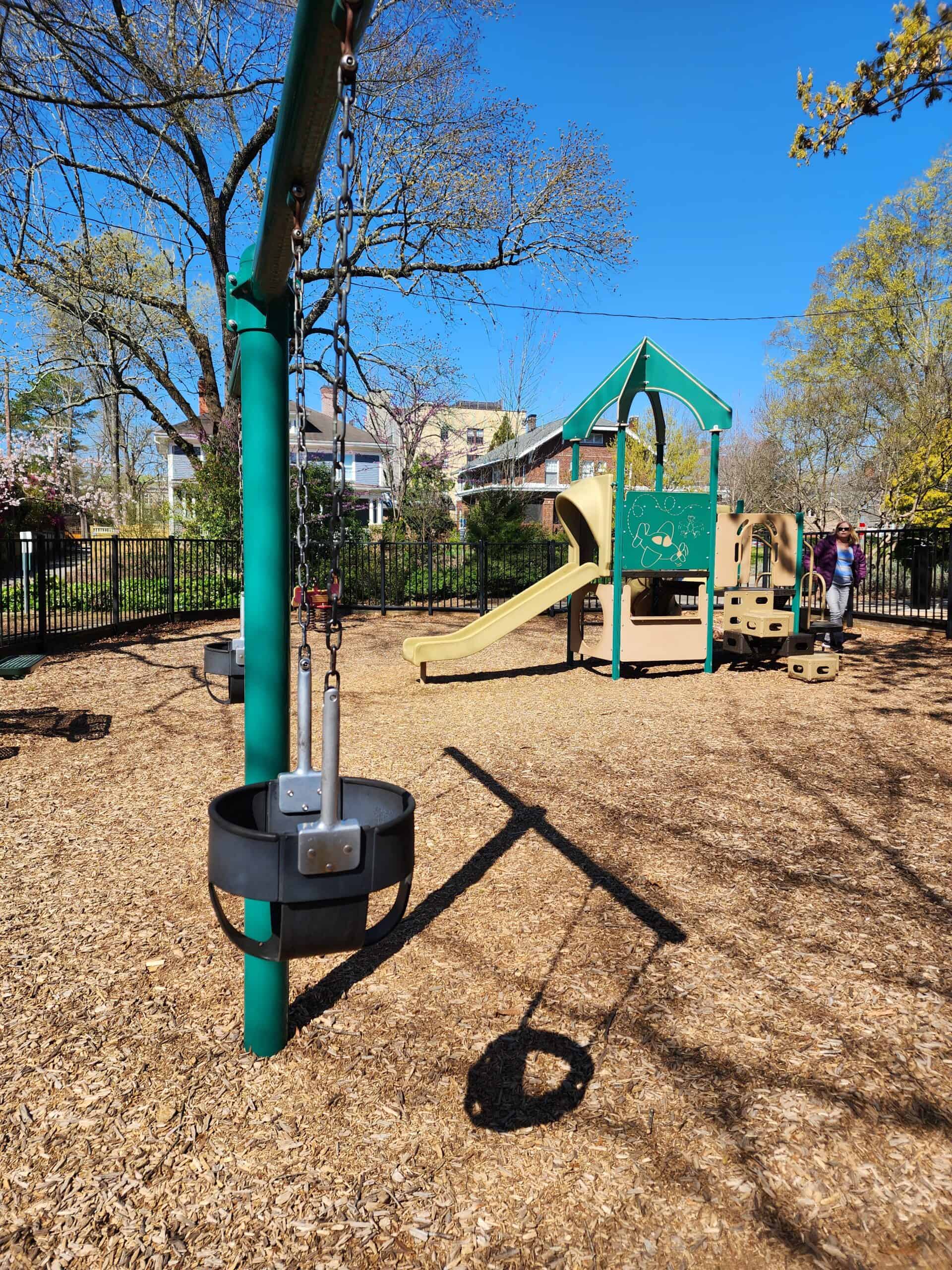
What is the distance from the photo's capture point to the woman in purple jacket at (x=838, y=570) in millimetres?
11031

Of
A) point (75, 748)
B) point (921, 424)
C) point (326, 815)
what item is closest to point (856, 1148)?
point (326, 815)

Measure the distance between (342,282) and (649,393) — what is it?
9.15 metres

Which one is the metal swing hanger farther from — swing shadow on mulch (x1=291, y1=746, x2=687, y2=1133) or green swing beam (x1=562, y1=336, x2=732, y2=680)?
green swing beam (x1=562, y1=336, x2=732, y2=680)

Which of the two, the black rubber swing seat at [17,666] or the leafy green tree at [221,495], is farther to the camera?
the leafy green tree at [221,495]

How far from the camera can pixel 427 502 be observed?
22500 millimetres

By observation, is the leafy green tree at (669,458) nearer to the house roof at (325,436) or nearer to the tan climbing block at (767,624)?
the house roof at (325,436)

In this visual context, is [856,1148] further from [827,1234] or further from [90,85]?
[90,85]

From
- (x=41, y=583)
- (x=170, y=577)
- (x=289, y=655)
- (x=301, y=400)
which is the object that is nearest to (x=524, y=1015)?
(x=289, y=655)

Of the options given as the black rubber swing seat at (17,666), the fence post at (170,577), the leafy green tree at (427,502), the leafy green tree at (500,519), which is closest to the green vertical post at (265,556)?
the black rubber swing seat at (17,666)

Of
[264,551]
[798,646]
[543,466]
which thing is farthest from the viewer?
[543,466]

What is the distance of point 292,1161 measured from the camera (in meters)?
2.02

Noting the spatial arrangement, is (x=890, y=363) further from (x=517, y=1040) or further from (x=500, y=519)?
(x=517, y=1040)

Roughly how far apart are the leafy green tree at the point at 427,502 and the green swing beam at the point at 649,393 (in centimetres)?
1213

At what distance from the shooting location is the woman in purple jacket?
11.0 meters
